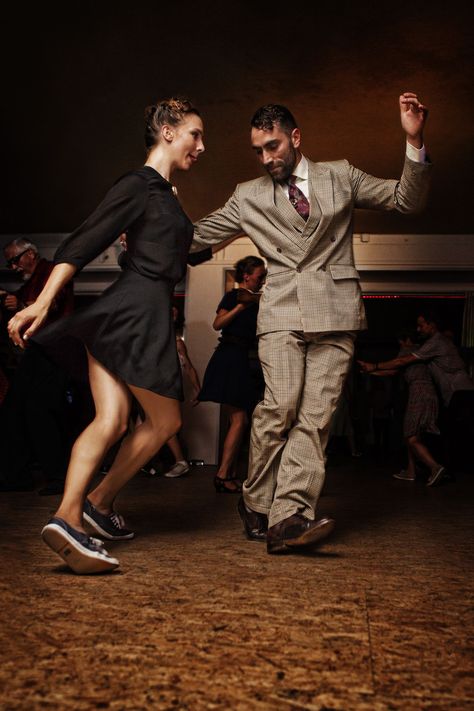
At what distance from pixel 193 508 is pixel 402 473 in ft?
10.5

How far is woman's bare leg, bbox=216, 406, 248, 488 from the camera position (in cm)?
491

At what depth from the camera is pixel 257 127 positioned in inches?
107

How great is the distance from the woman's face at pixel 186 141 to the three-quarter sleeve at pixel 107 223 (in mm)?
262

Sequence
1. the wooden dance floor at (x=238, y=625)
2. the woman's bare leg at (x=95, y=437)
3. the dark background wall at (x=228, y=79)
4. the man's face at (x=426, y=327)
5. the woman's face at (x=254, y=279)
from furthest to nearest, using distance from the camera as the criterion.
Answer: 1. the man's face at (x=426, y=327)
2. the woman's face at (x=254, y=279)
3. the dark background wall at (x=228, y=79)
4. the woman's bare leg at (x=95, y=437)
5. the wooden dance floor at (x=238, y=625)

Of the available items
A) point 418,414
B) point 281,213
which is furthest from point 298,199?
point 418,414

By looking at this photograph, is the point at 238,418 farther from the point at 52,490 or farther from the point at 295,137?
the point at 295,137

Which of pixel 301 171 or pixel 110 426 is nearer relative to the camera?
pixel 110 426

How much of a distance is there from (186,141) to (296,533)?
4.49 feet

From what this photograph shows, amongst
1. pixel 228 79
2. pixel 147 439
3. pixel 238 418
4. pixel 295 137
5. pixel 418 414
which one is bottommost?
pixel 418 414

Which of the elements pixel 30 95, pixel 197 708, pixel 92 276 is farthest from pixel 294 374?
pixel 92 276

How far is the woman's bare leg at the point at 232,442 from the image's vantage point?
491cm

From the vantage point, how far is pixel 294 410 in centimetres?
269

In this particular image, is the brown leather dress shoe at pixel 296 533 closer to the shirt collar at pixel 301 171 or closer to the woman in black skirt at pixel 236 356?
the shirt collar at pixel 301 171

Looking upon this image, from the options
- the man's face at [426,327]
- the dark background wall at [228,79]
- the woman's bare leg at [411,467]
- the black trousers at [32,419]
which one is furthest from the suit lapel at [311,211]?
the woman's bare leg at [411,467]
